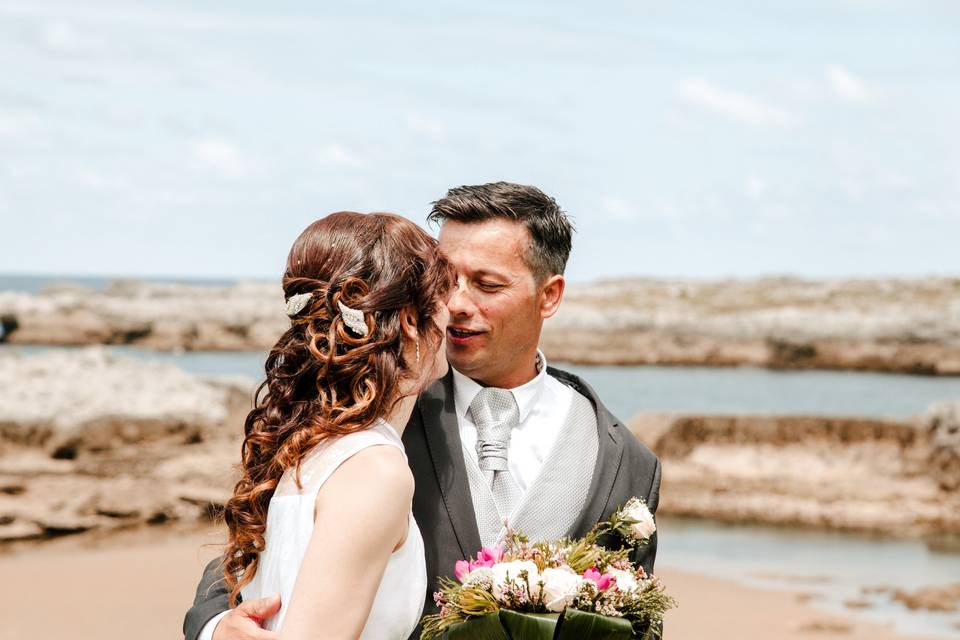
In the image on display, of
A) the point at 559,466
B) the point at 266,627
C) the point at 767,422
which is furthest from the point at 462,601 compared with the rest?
the point at 767,422

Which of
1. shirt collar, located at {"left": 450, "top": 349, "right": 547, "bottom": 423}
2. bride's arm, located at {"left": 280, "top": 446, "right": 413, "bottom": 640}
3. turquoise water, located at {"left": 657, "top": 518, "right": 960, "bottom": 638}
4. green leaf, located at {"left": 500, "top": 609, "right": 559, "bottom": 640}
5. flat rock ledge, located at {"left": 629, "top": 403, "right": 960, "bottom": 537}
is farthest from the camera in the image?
flat rock ledge, located at {"left": 629, "top": 403, "right": 960, "bottom": 537}

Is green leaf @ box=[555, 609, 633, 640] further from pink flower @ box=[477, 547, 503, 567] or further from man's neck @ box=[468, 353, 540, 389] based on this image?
man's neck @ box=[468, 353, 540, 389]

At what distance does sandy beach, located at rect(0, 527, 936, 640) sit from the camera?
10.2 meters

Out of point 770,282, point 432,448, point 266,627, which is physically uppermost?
point 432,448

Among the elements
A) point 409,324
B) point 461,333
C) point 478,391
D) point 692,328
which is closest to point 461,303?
point 461,333

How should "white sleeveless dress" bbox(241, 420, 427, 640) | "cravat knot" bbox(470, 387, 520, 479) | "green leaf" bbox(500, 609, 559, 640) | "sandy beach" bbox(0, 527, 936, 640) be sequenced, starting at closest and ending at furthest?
"white sleeveless dress" bbox(241, 420, 427, 640)
"green leaf" bbox(500, 609, 559, 640)
"cravat knot" bbox(470, 387, 520, 479)
"sandy beach" bbox(0, 527, 936, 640)

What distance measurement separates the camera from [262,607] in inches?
88.8

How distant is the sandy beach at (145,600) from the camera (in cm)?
1023

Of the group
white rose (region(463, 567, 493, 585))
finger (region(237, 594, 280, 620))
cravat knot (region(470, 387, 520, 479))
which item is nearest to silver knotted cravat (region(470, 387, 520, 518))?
cravat knot (region(470, 387, 520, 479))

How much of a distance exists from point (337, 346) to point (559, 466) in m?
1.02

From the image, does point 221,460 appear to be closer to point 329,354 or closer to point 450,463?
point 450,463

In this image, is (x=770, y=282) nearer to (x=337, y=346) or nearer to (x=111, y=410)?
(x=111, y=410)

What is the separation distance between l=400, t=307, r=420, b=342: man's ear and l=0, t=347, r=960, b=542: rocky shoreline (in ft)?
37.9

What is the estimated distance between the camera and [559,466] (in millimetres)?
3107
